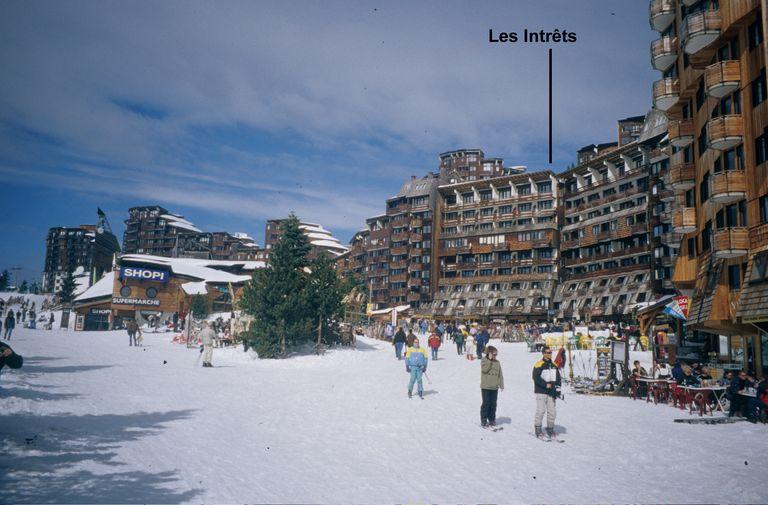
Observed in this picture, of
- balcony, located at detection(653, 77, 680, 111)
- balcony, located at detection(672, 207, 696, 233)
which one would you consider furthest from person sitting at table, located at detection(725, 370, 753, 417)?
balcony, located at detection(653, 77, 680, 111)

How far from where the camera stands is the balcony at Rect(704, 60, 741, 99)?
73.5 feet

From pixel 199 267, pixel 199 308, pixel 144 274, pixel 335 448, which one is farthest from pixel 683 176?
pixel 199 267

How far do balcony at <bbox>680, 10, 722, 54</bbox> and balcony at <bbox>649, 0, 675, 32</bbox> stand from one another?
24.8ft

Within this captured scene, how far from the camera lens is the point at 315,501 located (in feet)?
21.9

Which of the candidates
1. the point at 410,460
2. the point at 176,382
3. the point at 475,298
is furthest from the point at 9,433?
the point at 475,298

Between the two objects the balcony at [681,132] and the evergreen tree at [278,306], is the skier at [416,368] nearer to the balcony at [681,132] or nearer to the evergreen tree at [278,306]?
the evergreen tree at [278,306]

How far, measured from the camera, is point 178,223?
13800cm

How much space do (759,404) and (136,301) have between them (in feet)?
226

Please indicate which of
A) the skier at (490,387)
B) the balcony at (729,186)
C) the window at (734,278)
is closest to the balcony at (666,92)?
the balcony at (729,186)

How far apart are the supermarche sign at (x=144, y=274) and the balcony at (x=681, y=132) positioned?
61.6 meters

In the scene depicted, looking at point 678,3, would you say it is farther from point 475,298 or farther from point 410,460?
point 475,298

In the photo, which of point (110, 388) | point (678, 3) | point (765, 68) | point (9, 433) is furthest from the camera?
point (678, 3)

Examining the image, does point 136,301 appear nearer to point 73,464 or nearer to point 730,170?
point 730,170

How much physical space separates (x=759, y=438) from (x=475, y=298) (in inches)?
2734
